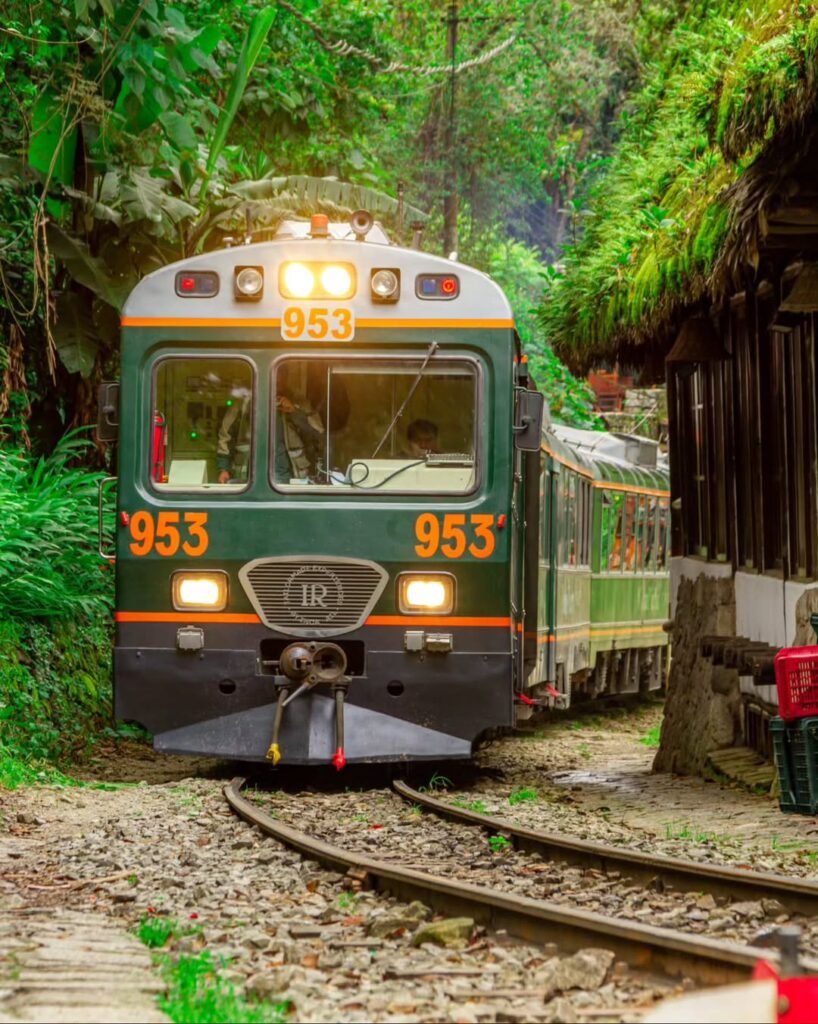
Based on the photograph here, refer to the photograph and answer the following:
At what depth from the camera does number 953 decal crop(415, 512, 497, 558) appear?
435 inches

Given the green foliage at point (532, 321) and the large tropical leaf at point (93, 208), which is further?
the green foliage at point (532, 321)

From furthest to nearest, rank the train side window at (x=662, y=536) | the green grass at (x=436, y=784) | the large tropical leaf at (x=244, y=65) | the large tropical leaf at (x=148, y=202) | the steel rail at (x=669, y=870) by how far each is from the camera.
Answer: the train side window at (x=662, y=536) → the large tropical leaf at (x=148, y=202) → the large tropical leaf at (x=244, y=65) → the green grass at (x=436, y=784) → the steel rail at (x=669, y=870)

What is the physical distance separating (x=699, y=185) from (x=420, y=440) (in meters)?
3.27

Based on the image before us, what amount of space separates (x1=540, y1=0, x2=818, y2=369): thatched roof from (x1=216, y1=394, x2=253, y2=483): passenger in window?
2.99 metres

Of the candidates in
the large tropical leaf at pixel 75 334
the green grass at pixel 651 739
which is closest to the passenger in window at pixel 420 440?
the large tropical leaf at pixel 75 334

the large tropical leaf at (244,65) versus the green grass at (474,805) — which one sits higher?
the large tropical leaf at (244,65)

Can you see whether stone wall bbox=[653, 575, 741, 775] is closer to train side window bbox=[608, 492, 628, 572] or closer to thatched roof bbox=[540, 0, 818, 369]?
thatched roof bbox=[540, 0, 818, 369]

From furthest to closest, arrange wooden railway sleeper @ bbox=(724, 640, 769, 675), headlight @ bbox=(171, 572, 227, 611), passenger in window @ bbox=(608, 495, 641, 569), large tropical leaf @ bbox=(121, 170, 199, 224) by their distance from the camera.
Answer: passenger in window @ bbox=(608, 495, 641, 569)
large tropical leaf @ bbox=(121, 170, 199, 224)
wooden railway sleeper @ bbox=(724, 640, 769, 675)
headlight @ bbox=(171, 572, 227, 611)

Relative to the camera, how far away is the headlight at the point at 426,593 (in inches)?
435

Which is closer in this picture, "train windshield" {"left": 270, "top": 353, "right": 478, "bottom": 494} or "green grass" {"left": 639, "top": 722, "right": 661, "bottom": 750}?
"train windshield" {"left": 270, "top": 353, "right": 478, "bottom": 494}

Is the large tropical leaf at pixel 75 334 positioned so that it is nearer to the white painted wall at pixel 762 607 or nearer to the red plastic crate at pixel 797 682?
the white painted wall at pixel 762 607

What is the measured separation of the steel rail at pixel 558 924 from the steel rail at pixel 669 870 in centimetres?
82

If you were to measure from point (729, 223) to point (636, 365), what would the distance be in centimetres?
592

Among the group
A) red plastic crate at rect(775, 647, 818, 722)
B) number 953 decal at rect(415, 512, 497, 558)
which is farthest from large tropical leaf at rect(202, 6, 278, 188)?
red plastic crate at rect(775, 647, 818, 722)
